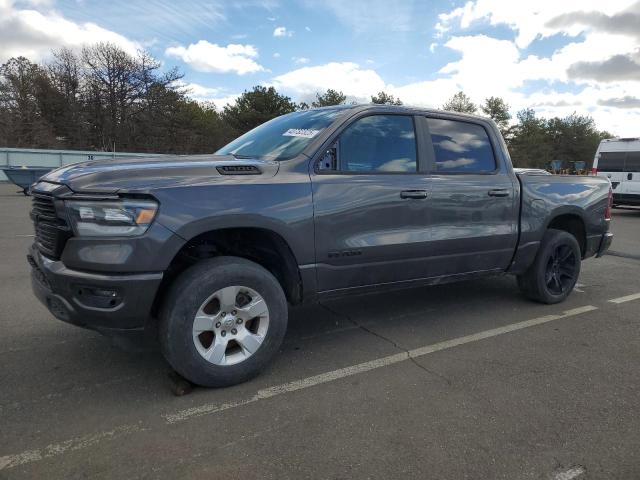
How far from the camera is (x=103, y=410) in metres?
2.89

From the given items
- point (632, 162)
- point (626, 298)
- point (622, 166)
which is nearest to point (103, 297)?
point (626, 298)

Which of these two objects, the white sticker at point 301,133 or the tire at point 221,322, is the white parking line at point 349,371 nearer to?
the tire at point 221,322

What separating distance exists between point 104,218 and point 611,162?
17.0 metres

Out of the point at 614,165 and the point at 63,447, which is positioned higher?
the point at 614,165

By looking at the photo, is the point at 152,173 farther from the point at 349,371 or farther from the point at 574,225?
the point at 574,225

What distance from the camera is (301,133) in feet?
12.4

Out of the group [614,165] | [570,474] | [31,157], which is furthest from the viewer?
[31,157]

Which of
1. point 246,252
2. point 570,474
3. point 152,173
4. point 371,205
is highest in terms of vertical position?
point 152,173

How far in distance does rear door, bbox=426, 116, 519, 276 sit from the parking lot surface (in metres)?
0.68

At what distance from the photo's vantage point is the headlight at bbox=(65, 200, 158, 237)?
2746 millimetres

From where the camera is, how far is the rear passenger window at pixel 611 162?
15.4 m

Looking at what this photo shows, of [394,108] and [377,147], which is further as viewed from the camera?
[394,108]

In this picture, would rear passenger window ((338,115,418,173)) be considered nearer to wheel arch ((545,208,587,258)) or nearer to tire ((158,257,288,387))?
tire ((158,257,288,387))

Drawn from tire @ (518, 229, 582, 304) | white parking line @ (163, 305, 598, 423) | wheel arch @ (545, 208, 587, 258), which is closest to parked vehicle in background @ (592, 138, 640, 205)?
wheel arch @ (545, 208, 587, 258)
